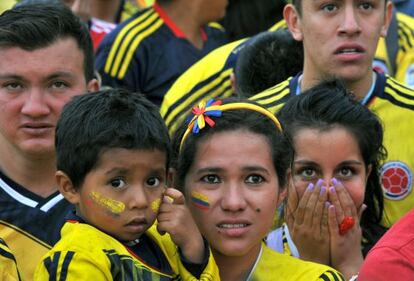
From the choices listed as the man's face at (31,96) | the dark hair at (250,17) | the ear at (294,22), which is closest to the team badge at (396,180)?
the ear at (294,22)

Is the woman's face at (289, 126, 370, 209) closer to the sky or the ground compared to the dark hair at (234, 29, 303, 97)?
closer to the sky

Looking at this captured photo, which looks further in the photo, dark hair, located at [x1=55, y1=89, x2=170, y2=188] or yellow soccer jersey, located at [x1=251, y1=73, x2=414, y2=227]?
yellow soccer jersey, located at [x1=251, y1=73, x2=414, y2=227]

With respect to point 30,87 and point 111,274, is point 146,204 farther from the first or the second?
point 30,87

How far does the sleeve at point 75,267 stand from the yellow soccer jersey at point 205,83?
241 cm

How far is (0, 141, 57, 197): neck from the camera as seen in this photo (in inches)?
195

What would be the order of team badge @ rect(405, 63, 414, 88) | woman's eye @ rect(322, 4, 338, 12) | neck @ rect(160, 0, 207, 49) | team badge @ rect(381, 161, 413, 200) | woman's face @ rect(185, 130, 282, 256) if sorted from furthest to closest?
1. neck @ rect(160, 0, 207, 49)
2. team badge @ rect(405, 63, 414, 88)
3. woman's eye @ rect(322, 4, 338, 12)
4. team badge @ rect(381, 161, 413, 200)
5. woman's face @ rect(185, 130, 282, 256)

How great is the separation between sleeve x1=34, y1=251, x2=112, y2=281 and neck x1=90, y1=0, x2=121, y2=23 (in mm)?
4572

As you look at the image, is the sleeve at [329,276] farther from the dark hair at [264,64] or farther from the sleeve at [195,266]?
the dark hair at [264,64]

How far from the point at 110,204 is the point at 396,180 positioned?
182 cm

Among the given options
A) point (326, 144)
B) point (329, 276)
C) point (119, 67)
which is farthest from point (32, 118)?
point (119, 67)

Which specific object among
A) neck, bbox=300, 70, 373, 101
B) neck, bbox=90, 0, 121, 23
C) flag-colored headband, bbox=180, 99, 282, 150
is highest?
flag-colored headband, bbox=180, 99, 282, 150

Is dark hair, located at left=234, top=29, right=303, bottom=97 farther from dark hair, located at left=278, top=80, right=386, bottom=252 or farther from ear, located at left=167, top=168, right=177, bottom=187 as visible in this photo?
ear, located at left=167, top=168, right=177, bottom=187

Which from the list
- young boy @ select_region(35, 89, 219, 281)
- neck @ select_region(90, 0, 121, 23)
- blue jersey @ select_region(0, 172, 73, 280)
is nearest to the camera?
young boy @ select_region(35, 89, 219, 281)

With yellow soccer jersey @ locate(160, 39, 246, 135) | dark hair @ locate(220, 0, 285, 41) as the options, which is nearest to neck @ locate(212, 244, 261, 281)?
yellow soccer jersey @ locate(160, 39, 246, 135)
